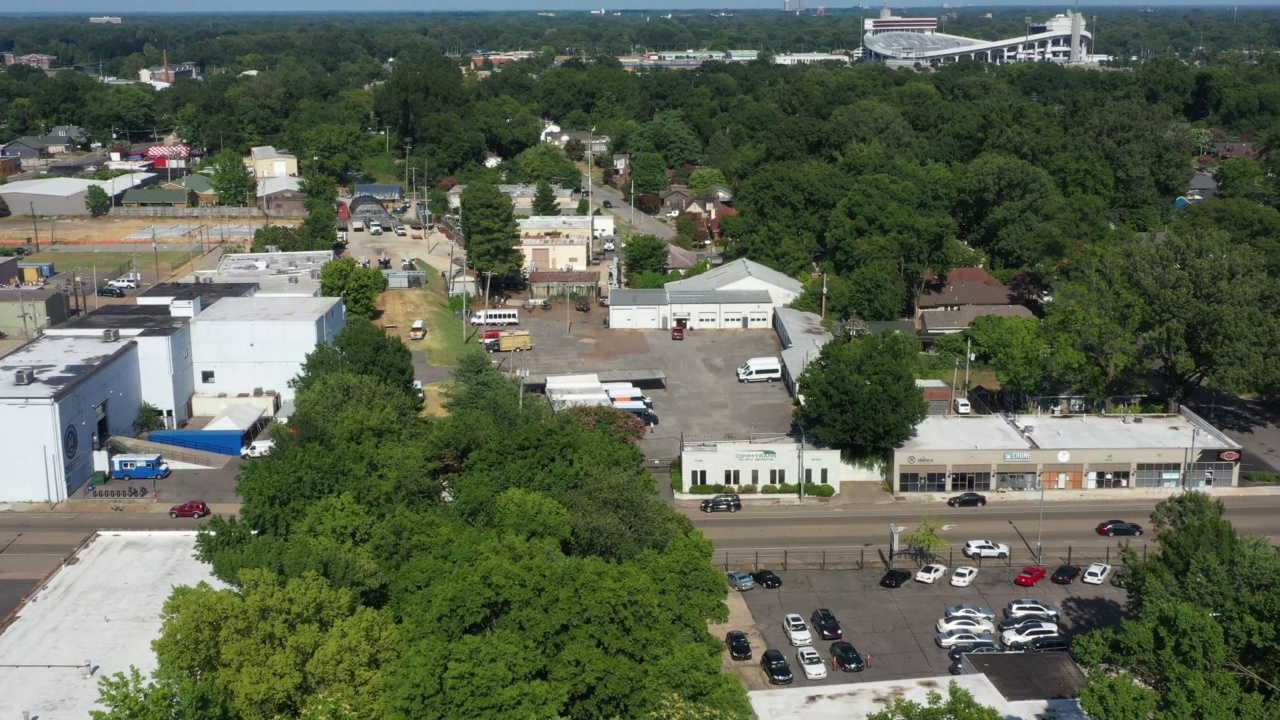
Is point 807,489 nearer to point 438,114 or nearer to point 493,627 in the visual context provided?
point 493,627

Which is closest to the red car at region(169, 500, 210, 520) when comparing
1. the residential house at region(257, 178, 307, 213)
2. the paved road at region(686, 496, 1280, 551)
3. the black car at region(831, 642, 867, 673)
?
the paved road at region(686, 496, 1280, 551)

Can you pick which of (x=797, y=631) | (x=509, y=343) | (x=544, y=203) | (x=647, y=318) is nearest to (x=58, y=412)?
(x=509, y=343)

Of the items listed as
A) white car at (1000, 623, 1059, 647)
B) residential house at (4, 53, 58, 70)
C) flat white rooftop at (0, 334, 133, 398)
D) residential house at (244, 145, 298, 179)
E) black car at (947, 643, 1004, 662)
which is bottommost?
black car at (947, 643, 1004, 662)

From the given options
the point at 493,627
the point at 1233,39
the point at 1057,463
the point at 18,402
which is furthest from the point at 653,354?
the point at 1233,39

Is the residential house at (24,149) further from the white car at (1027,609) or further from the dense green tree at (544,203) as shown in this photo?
the white car at (1027,609)

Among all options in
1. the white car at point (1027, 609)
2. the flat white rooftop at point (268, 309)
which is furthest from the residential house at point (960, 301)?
the flat white rooftop at point (268, 309)

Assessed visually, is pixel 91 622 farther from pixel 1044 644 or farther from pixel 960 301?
pixel 960 301

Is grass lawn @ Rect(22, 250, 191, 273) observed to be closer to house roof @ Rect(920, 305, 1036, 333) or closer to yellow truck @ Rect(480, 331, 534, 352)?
yellow truck @ Rect(480, 331, 534, 352)
